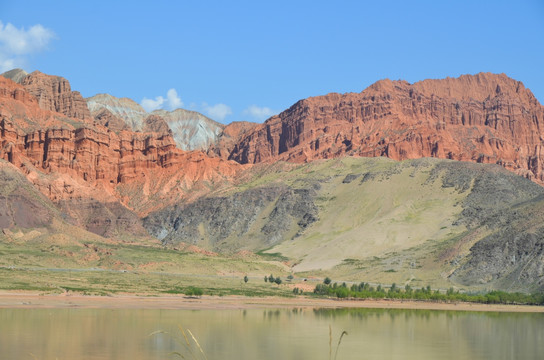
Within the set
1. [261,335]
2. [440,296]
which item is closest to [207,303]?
[261,335]

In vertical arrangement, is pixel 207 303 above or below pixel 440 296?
below

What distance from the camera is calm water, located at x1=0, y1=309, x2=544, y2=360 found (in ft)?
179

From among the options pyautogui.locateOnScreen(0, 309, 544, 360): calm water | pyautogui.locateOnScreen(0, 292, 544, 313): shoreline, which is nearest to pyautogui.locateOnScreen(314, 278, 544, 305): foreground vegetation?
pyautogui.locateOnScreen(0, 292, 544, 313): shoreline

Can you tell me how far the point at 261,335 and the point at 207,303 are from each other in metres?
38.2

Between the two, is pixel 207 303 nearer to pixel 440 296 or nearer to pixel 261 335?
pixel 261 335

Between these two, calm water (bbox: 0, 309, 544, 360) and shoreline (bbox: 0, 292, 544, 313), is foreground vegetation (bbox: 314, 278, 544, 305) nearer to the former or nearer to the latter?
shoreline (bbox: 0, 292, 544, 313)

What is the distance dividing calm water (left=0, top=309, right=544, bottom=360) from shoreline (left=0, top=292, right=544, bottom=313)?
5.55m

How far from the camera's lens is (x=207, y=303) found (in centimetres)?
10419

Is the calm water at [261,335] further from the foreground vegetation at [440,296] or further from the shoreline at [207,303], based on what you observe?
the foreground vegetation at [440,296]

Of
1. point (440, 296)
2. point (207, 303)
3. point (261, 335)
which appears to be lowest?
point (261, 335)

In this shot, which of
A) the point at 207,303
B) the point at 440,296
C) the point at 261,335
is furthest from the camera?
the point at 440,296

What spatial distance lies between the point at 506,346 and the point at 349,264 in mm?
114788

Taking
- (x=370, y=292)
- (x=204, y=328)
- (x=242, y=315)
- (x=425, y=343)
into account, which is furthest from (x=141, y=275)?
(x=425, y=343)

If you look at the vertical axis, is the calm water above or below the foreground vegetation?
below
